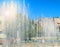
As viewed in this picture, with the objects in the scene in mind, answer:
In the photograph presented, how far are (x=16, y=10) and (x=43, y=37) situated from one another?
2.48 feet

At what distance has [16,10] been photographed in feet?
12.5

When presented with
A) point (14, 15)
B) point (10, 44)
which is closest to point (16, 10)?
point (14, 15)

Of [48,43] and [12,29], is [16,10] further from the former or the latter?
[48,43]

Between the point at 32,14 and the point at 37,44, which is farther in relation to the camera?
the point at 32,14

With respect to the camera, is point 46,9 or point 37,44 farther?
point 46,9

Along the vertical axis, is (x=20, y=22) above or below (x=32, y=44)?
above

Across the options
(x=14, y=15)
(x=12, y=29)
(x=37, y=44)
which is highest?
(x=14, y=15)

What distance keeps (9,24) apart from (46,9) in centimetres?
79

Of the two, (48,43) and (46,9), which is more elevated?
(46,9)

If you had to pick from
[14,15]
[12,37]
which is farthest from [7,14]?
[12,37]

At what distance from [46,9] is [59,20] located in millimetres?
350

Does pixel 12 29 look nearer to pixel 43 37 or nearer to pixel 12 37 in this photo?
pixel 12 37

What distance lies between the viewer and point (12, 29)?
12.1 ft

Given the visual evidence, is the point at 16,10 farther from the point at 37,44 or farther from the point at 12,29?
the point at 37,44
